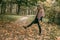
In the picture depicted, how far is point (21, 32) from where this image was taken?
3.83 meters

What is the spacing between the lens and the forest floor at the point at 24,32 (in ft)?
12.4

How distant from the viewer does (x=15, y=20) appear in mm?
3854

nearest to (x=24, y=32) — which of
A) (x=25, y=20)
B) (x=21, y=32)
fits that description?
(x=21, y=32)

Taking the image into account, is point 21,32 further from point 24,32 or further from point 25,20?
point 25,20

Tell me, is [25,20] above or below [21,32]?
above

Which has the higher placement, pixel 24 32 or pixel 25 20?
pixel 25 20

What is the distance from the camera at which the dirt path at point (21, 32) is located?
3.79m

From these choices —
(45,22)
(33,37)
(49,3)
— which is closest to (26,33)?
(33,37)

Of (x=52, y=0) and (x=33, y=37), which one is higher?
(x=52, y=0)

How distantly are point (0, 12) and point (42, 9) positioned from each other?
79 centimetres

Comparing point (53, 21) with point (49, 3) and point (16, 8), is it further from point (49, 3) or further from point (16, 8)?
point (16, 8)

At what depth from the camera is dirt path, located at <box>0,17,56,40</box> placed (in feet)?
12.4

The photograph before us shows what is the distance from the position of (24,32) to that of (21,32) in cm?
6

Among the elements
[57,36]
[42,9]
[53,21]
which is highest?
[42,9]
